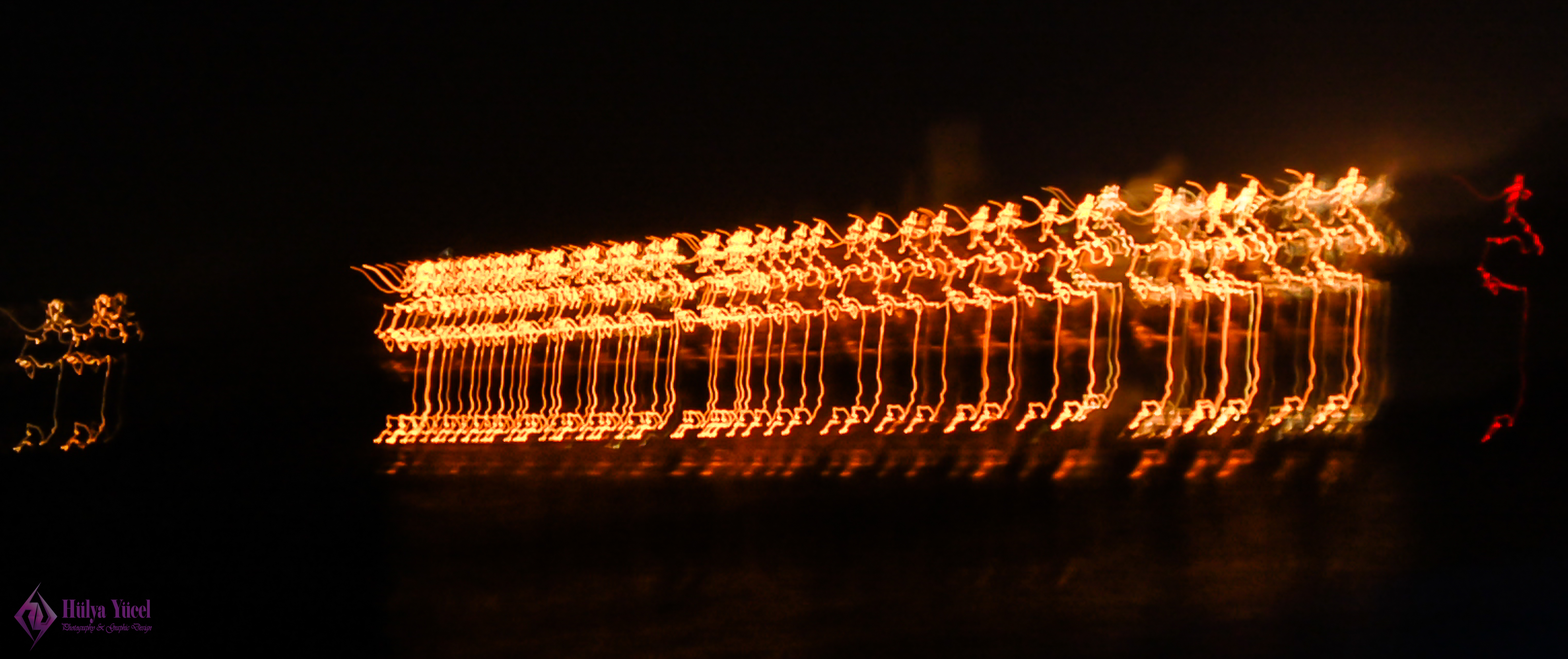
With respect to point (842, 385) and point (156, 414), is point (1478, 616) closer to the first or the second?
point (842, 385)

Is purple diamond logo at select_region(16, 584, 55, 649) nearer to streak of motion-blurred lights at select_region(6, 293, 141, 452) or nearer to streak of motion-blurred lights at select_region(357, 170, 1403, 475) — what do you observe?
streak of motion-blurred lights at select_region(357, 170, 1403, 475)

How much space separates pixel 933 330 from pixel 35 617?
4449mm

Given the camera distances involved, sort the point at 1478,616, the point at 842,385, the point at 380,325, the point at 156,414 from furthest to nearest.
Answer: the point at 156,414
the point at 380,325
the point at 842,385
the point at 1478,616

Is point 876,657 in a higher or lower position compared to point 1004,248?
lower

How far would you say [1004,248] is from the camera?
17.5 ft

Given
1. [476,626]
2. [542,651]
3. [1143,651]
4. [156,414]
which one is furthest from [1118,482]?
[156,414]

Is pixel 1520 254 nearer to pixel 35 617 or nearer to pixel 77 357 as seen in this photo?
pixel 35 617

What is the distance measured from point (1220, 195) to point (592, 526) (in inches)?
129

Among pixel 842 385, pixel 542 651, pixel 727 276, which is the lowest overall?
pixel 542 651

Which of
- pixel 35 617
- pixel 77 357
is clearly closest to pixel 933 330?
pixel 35 617

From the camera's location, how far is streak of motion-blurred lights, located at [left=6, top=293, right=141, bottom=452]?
26.4 feet

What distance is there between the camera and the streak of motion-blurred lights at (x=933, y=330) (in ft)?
15.0

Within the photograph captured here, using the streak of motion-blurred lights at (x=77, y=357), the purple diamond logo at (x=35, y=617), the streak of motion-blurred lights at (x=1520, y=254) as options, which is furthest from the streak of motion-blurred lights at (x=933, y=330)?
the streak of motion-blurred lights at (x=77, y=357)

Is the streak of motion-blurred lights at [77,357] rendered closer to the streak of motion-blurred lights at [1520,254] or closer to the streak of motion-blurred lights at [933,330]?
the streak of motion-blurred lights at [933,330]
